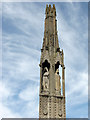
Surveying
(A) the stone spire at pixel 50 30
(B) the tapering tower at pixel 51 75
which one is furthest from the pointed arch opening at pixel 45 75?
(A) the stone spire at pixel 50 30

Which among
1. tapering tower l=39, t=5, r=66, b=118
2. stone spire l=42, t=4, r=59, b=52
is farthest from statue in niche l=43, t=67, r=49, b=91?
stone spire l=42, t=4, r=59, b=52

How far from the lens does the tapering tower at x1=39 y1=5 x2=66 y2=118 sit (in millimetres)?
17594

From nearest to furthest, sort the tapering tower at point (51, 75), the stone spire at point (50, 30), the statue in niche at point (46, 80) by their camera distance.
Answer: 1. the tapering tower at point (51, 75)
2. the statue in niche at point (46, 80)
3. the stone spire at point (50, 30)

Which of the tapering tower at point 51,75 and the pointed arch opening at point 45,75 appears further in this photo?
the pointed arch opening at point 45,75

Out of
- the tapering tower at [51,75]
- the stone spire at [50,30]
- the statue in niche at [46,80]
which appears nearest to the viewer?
the tapering tower at [51,75]

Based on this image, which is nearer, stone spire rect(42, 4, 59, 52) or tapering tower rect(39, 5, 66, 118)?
tapering tower rect(39, 5, 66, 118)

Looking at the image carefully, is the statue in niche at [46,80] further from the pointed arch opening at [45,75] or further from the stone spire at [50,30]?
the stone spire at [50,30]

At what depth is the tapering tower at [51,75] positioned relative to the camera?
17594 millimetres

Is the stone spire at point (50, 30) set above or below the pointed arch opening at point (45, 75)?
above

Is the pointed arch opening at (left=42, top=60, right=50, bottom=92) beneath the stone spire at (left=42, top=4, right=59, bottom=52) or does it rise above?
beneath

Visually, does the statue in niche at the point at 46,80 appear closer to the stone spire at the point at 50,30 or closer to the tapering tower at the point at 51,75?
the tapering tower at the point at 51,75

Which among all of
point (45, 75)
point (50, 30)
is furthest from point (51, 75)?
point (50, 30)

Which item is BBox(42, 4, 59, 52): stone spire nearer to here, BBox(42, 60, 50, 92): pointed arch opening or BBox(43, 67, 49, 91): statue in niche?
BBox(42, 60, 50, 92): pointed arch opening

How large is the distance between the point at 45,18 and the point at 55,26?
56.9 inches
